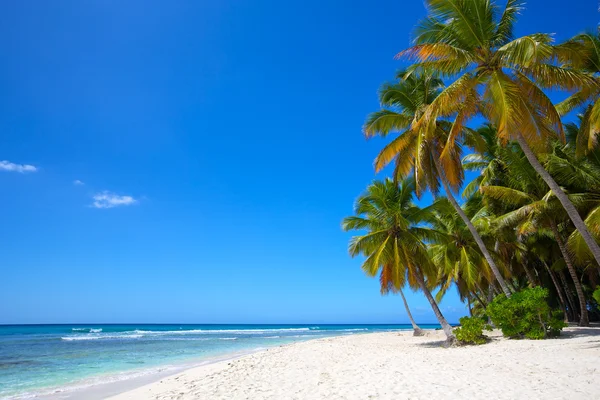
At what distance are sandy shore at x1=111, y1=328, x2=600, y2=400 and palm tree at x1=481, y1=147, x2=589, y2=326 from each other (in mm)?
5046

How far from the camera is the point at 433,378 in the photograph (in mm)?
6684

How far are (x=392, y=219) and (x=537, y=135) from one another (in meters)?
6.45

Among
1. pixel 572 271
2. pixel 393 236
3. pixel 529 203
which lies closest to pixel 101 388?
pixel 393 236

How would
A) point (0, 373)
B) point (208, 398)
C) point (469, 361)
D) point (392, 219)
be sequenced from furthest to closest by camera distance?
point (392, 219)
point (0, 373)
point (469, 361)
point (208, 398)

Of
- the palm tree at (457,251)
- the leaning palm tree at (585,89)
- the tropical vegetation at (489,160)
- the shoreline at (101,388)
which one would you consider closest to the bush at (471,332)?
the tropical vegetation at (489,160)

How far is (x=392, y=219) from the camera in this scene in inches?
574

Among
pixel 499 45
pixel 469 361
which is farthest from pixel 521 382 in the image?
pixel 499 45

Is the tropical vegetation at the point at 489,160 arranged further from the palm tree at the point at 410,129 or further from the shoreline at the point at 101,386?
the shoreline at the point at 101,386

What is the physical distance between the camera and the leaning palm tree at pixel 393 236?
45.5 feet

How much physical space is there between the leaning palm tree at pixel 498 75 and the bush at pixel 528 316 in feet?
9.34

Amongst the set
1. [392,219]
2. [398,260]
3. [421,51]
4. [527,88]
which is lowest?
[398,260]

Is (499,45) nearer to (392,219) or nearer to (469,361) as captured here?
(392,219)

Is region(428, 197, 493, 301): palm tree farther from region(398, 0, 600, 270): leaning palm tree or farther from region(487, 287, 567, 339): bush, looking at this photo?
region(398, 0, 600, 270): leaning palm tree

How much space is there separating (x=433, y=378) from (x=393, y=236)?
790 cm
